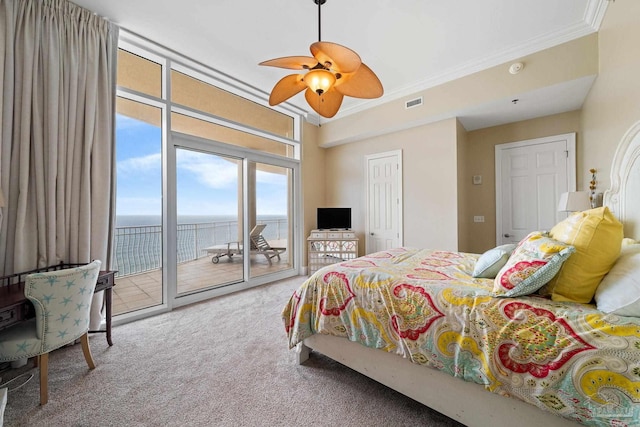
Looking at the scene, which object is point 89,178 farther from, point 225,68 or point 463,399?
point 463,399

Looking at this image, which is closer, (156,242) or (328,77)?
(328,77)

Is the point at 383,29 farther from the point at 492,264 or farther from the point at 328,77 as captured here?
the point at 492,264

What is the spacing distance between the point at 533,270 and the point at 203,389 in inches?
83.6

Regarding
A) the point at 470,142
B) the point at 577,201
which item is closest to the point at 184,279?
the point at 577,201

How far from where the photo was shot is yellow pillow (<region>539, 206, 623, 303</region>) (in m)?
1.19

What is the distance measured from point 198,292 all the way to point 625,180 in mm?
4374

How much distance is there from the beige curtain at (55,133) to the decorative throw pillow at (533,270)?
3.20 m

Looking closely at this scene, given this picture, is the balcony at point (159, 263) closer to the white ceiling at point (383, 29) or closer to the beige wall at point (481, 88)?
the white ceiling at point (383, 29)

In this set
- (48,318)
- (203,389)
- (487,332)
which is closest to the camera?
(487,332)

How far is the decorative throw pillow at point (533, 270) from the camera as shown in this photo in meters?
1.20

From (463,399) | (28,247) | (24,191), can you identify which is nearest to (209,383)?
(463,399)

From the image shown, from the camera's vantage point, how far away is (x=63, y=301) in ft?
5.17

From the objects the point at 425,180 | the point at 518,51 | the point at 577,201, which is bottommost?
the point at 577,201

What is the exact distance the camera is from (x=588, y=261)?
1.21 metres
